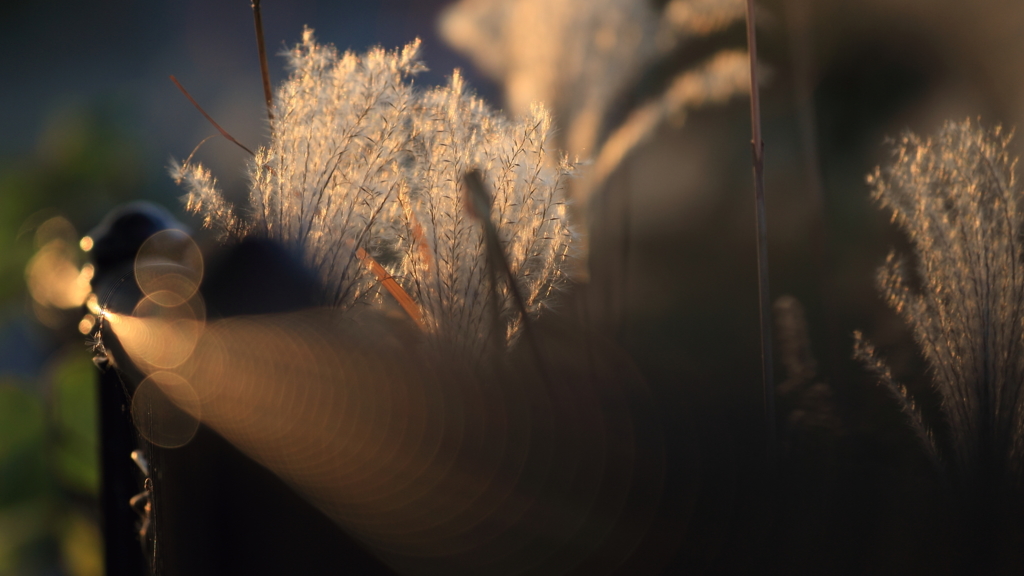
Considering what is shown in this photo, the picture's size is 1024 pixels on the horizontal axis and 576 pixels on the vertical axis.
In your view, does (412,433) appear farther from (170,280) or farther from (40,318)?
(40,318)

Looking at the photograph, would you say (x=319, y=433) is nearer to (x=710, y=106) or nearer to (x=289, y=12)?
(x=710, y=106)

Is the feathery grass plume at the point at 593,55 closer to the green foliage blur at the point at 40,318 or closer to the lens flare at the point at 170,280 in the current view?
the lens flare at the point at 170,280

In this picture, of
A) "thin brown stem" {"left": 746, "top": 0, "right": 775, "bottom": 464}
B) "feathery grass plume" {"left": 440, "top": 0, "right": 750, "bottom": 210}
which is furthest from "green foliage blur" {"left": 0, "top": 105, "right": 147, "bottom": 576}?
"thin brown stem" {"left": 746, "top": 0, "right": 775, "bottom": 464}

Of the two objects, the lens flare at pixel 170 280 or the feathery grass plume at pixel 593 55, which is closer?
the lens flare at pixel 170 280

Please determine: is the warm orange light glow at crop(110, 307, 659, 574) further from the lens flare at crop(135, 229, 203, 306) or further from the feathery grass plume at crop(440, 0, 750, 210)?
the feathery grass plume at crop(440, 0, 750, 210)

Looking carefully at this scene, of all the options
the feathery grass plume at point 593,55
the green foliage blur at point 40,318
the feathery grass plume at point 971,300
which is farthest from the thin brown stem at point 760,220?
the green foliage blur at point 40,318

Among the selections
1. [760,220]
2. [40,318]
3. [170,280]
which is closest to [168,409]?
[170,280]
